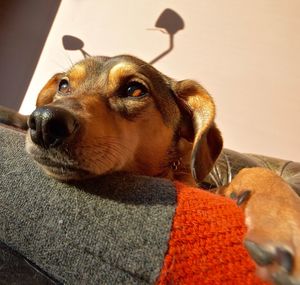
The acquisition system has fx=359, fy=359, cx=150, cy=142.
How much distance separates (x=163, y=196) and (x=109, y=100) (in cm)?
71

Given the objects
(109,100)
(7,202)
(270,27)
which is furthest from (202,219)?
(270,27)

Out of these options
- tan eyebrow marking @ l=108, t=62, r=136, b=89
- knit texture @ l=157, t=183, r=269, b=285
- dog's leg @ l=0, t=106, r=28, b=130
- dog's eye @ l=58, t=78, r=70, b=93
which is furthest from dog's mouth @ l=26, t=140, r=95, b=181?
dog's leg @ l=0, t=106, r=28, b=130

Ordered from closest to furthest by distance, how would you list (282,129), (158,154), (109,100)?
1. (109,100)
2. (158,154)
3. (282,129)

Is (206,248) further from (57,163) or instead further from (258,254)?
(57,163)

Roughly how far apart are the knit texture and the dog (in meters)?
0.03

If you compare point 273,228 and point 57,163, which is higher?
point 273,228

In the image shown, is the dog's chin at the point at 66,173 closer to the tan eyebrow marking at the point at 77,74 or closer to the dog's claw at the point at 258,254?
the dog's claw at the point at 258,254

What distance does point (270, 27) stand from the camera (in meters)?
2.87

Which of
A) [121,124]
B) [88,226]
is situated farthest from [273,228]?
[121,124]

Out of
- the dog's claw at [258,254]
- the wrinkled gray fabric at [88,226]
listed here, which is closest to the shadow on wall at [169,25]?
the wrinkled gray fabric at [88,226]

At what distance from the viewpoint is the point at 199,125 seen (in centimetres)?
151

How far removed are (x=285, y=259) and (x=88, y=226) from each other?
36 cm

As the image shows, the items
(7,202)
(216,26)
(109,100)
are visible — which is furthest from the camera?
(216,26)

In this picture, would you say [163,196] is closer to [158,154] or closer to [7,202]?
[7,202]
